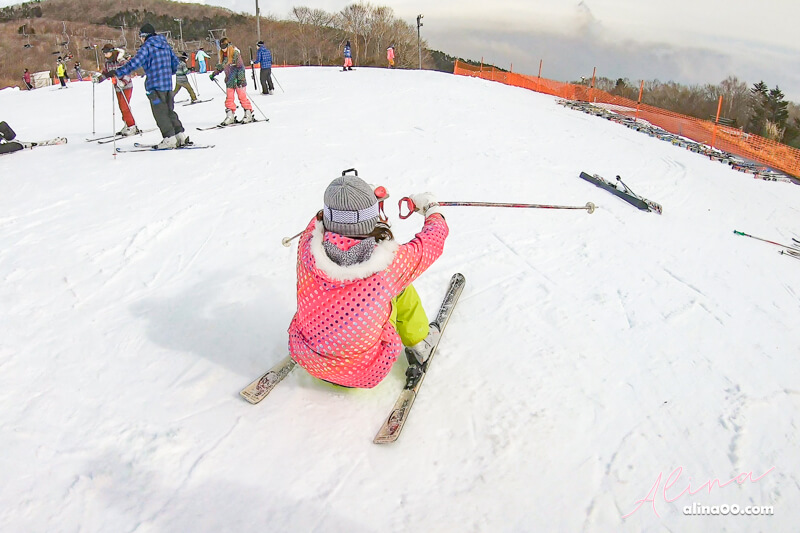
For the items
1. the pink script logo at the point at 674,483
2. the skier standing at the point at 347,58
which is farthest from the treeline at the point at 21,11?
the pink script logo at the point at 674,483

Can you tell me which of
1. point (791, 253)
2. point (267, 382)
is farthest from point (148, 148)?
point (791, 253)

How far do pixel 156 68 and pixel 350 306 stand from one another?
6371mm

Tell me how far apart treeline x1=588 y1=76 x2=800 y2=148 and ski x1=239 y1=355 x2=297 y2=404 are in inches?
1856

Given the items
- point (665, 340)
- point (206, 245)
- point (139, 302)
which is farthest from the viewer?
point (206, 245)

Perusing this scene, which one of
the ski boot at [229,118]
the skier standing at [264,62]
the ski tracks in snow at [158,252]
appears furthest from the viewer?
the skier standing at [264,62]

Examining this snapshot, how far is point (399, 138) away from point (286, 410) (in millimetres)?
6440

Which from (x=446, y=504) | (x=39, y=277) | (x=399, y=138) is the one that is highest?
(x=399, y=138)

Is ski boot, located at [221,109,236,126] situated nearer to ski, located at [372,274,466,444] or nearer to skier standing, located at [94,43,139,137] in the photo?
skier standing, located at [94,43,139,137]

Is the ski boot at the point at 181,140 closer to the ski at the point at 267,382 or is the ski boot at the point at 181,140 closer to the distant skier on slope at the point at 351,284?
the ski at the point at 267,382

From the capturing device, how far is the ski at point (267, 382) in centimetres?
261

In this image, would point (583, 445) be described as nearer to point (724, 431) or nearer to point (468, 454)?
point (468, 454)

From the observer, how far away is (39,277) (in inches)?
150

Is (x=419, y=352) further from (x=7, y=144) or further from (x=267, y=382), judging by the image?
(x=7, y=144)

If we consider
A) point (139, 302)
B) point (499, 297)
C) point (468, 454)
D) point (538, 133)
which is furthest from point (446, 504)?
point (538, 133)
